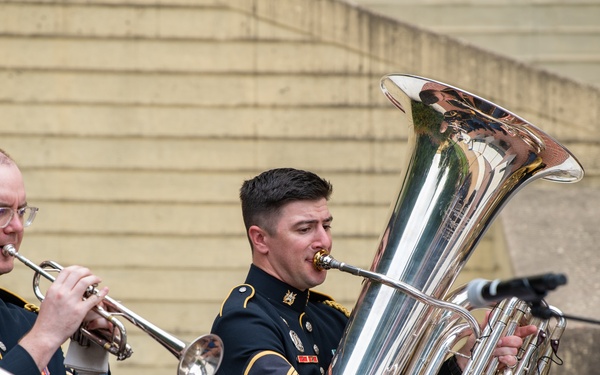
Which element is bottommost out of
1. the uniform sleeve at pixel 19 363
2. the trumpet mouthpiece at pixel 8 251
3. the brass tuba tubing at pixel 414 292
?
the uniform sleeve at pixel 19 363

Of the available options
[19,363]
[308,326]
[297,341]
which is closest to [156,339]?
[19,363]

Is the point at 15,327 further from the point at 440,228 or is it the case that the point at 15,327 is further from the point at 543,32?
the point at 543,32

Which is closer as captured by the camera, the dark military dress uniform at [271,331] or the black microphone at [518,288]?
the black microphone at [518,288]

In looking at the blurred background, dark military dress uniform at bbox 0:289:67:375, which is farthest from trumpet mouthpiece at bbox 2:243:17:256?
the blurred background

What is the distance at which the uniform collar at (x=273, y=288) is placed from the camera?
387 cm

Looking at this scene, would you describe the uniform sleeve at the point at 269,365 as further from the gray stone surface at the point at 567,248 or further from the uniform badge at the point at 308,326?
the gray stone surface at the point at 567,248

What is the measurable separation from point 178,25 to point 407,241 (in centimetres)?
608

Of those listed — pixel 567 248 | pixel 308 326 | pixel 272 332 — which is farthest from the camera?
pixel 567 248

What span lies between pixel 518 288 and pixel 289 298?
134 cm

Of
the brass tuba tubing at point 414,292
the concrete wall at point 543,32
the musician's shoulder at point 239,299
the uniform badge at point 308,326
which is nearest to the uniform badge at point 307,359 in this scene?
the uniform badge at point 308,326

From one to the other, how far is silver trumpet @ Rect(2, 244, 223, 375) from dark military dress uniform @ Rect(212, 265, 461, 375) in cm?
23

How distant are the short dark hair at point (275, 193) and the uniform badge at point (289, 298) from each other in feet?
0.75

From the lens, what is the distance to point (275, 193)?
3.88m

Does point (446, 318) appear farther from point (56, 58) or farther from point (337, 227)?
point (56, 58)
